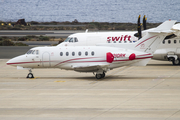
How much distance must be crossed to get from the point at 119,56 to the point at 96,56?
1639 mm

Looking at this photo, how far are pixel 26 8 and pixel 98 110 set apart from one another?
189m

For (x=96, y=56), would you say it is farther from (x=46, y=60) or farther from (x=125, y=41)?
(x=125, y=41)

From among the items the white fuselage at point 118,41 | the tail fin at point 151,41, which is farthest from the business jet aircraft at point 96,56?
the white fuselage at point 118,41

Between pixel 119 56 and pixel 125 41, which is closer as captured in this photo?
pixel 119 56

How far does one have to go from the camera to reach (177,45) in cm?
3247

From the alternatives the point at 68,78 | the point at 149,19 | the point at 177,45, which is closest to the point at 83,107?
the point at 68,78

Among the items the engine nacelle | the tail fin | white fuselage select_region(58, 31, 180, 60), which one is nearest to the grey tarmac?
the engine nacelle

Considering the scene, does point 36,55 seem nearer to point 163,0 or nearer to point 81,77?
point 81,77

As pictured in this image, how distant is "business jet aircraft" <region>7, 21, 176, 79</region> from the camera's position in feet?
79.5

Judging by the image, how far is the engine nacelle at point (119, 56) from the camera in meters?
24.1

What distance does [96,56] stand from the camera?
80.1 ft

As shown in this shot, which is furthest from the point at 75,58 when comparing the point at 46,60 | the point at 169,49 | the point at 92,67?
the point at 169,49

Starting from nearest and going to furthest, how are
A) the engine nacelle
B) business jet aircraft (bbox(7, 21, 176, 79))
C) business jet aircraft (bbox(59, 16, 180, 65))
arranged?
the engine nacelle, business jet aircraft (bbox(7, 21, 176, 79)), business jet aircraft (bbox(59, 16, 180, 65))

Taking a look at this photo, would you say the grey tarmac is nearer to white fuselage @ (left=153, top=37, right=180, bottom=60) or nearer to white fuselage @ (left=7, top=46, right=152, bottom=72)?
white fuselage @ (left=7, top=46, right=152, bottom=72)
